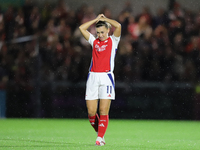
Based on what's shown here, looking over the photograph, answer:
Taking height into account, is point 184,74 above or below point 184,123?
above

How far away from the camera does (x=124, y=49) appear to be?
12.1 metres

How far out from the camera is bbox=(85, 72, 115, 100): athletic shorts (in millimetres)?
6328

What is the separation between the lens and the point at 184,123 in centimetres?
1131

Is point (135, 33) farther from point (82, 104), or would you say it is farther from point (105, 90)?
point (105, 90)

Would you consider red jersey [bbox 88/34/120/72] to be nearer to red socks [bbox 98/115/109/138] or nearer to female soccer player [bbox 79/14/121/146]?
female soccer player [bbox 79/14/121/146]

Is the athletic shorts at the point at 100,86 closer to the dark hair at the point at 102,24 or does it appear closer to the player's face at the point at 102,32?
the player's face at the point at 102,32

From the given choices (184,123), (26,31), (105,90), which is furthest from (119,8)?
(105,90)

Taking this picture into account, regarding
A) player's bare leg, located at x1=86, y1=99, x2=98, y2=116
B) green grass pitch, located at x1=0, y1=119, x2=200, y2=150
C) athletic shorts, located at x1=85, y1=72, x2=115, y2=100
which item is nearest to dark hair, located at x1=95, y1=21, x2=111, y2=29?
athletic shorts, located at x1=85, y1=72, x2=115, y2=100

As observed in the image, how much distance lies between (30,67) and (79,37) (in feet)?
5.57

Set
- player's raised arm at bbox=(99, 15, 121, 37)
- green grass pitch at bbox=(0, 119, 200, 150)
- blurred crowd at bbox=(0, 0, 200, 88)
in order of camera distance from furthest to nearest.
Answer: blurred crowd at bbox=(0, 0, 200, 88) < player's raised arm at bbox=(99, 15, 121, 37) < green grass pitch at bbox=(0, 119, 200, 150)

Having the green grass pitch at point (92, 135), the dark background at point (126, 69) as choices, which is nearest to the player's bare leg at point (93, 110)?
the green grass pitch at point (92, 135)

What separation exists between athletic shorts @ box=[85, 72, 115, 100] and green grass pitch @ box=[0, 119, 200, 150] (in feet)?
2.35

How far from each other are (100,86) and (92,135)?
7.11 feet

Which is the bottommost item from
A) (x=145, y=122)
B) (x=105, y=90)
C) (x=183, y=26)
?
(x=145, y=122)
